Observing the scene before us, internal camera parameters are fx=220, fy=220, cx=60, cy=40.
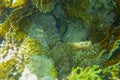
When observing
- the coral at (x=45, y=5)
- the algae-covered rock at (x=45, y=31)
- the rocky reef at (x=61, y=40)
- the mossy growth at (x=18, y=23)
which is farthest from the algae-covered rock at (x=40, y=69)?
the coral at (x=45, y=5)

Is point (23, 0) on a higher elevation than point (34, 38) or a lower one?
higher

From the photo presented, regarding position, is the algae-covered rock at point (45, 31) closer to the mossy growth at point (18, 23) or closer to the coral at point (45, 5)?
the mossy growth at point (18, 23)

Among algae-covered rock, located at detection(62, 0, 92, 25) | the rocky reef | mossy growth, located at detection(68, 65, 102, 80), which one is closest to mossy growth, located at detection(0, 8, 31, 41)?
the rocky reef

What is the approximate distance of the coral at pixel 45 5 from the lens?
428 centimetres

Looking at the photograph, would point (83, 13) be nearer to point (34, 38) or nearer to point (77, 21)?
point (77, 21)

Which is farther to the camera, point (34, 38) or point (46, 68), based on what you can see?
point (34, 38)

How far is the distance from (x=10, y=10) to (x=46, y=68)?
5.55 ft

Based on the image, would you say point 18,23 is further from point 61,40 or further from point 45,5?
point 61,40

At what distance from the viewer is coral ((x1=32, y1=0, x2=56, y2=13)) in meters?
4.28

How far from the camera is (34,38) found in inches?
170

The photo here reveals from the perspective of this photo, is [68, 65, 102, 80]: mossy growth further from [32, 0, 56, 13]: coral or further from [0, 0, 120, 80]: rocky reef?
[32, 0, 56, 13]: coral

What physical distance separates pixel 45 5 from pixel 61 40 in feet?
2.53

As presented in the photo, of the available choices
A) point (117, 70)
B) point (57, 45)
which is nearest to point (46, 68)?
point (57, 45)

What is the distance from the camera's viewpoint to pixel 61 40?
176 inches
